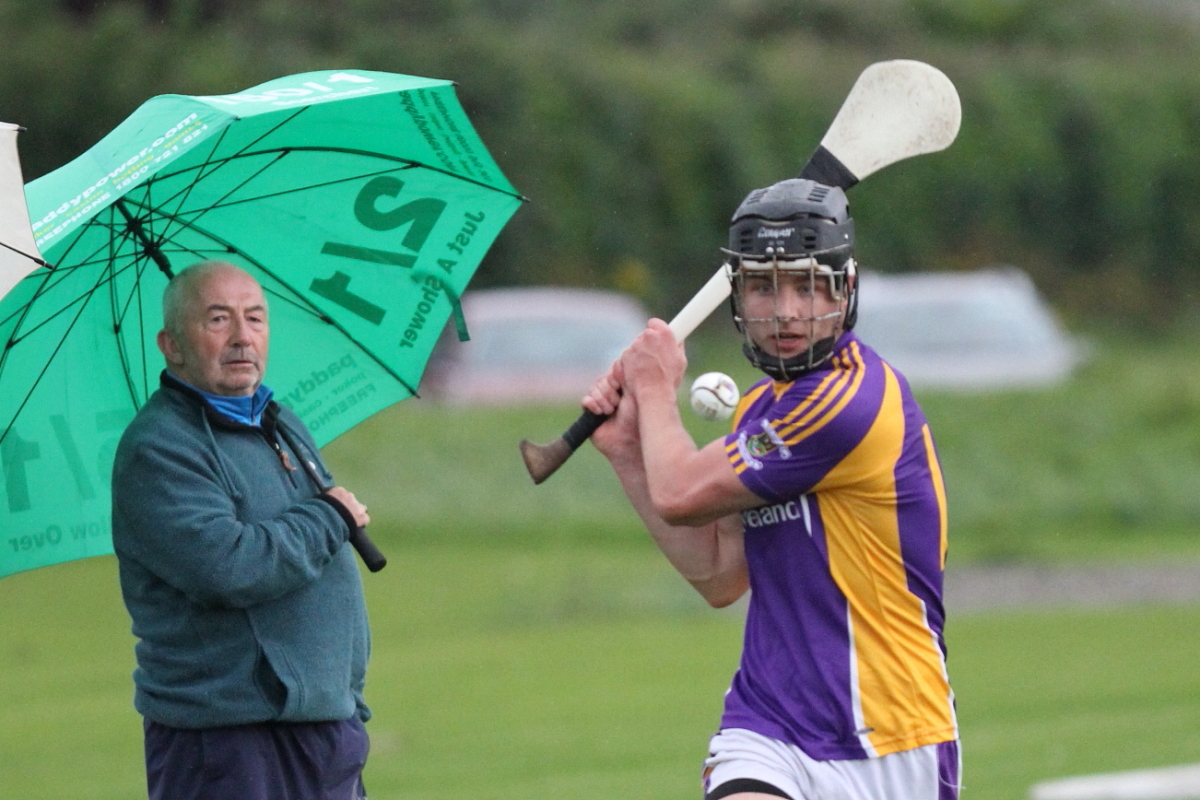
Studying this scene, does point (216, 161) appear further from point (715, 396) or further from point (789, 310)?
point (789, 310)

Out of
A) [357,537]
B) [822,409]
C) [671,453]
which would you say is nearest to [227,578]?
[357,537]

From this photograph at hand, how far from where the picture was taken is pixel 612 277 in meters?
28.7

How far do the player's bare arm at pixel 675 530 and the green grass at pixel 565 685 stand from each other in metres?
3.92

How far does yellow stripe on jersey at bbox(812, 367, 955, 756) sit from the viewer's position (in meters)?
4.07

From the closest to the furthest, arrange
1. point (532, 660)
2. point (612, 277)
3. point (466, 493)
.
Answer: point (532, 660), point (466, 493), point (612, 277)

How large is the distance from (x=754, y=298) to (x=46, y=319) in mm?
1922

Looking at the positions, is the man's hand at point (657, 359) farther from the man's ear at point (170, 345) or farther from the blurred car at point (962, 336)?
the blurred car at point (962, 336)

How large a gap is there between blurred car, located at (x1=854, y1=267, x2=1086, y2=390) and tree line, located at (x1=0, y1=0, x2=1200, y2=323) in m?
7.56

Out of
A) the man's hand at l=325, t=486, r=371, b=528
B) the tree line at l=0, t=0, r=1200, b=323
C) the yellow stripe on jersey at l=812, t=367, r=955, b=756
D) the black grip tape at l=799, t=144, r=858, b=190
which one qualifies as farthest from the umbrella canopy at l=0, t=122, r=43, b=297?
the tree line at l=0, t=0, r=1200, b=323

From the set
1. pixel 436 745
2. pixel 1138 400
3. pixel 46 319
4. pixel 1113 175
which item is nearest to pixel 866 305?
pixel 1138 400

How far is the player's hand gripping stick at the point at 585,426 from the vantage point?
4.62 m

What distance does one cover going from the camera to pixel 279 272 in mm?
5156

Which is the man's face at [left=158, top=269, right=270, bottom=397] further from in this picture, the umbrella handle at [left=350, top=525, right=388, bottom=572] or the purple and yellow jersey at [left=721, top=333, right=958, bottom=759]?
the purple and yellow jersey at [left=721, top=333, right=958, bottom=759]

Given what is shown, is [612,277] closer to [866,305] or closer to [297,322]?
[866,305]
